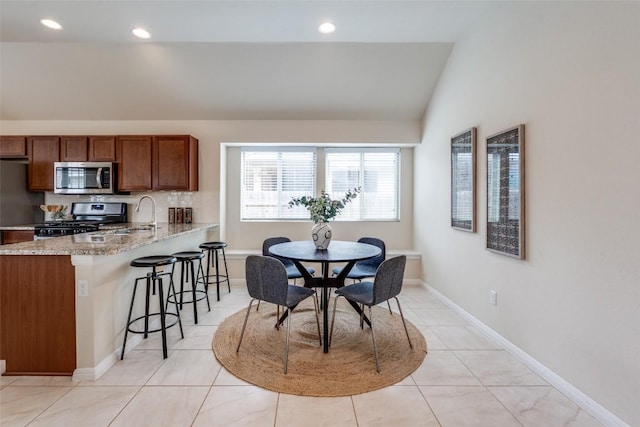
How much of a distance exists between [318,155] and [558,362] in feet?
12.4

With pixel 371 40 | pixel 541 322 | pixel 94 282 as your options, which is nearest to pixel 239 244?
pixel 94 282

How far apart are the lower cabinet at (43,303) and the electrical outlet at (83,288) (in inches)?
2.3

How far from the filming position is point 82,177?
4145 mm

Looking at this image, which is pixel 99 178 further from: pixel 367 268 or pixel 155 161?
pixel 367 268

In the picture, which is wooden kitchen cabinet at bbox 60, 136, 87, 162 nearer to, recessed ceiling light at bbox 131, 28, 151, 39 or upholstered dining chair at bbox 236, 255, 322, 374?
recessed ceiling light at bbox 131, 28, 151, 39

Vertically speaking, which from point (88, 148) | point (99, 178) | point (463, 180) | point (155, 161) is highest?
point (88, 148)

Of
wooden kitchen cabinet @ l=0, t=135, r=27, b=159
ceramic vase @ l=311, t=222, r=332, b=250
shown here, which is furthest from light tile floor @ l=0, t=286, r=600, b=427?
wooden kitchen cabinet @ l=0, t=135, r=27, b=159

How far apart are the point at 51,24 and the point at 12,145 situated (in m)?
2.23

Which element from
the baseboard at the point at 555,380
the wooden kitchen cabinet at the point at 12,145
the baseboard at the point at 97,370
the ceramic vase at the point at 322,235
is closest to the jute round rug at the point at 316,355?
the baseboard at the point at 555,380

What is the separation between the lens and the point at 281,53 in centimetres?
354

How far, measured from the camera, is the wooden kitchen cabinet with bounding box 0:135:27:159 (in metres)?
4.21

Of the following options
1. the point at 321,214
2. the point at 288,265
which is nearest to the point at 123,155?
the point at 288,265

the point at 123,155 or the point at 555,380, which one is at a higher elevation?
the point at 123,155

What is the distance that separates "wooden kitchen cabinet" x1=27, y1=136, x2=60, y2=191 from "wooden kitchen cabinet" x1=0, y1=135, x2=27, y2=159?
0.08 meters
